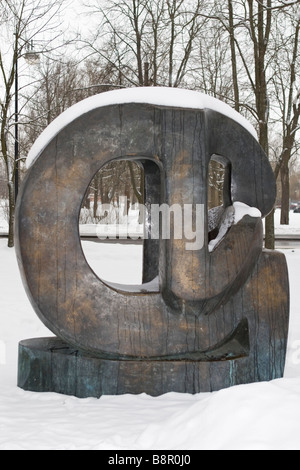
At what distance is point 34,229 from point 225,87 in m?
15.4

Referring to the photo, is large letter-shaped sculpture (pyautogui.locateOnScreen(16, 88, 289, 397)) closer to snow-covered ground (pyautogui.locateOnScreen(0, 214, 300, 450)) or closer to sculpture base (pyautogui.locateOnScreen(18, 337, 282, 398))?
sculpture base (pyautogui.locateOnScreen(18, 337, 282, 398))

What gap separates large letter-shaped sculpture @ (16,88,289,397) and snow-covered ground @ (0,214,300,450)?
0.20 metres

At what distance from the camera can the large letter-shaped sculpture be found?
374 centimetres

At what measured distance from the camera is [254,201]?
407cm

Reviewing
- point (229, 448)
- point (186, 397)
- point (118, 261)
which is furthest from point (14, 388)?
point (118, 261)

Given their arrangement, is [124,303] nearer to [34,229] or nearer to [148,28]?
[34,229]

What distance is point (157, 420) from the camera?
3.13m

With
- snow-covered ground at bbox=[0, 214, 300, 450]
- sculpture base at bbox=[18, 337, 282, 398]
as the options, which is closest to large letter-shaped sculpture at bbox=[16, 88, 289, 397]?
sculpture base at bbox=[18, 337, 282, 398]

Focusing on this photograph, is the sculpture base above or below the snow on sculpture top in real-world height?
below

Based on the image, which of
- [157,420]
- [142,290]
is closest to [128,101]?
[142,290]

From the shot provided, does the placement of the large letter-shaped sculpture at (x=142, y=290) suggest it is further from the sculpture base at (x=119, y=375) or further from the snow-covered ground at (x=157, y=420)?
the snow-covered ground at (x=157, y=420)

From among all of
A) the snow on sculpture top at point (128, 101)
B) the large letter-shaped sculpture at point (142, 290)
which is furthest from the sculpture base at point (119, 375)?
the snow on sculpture top at point (128, 101)
